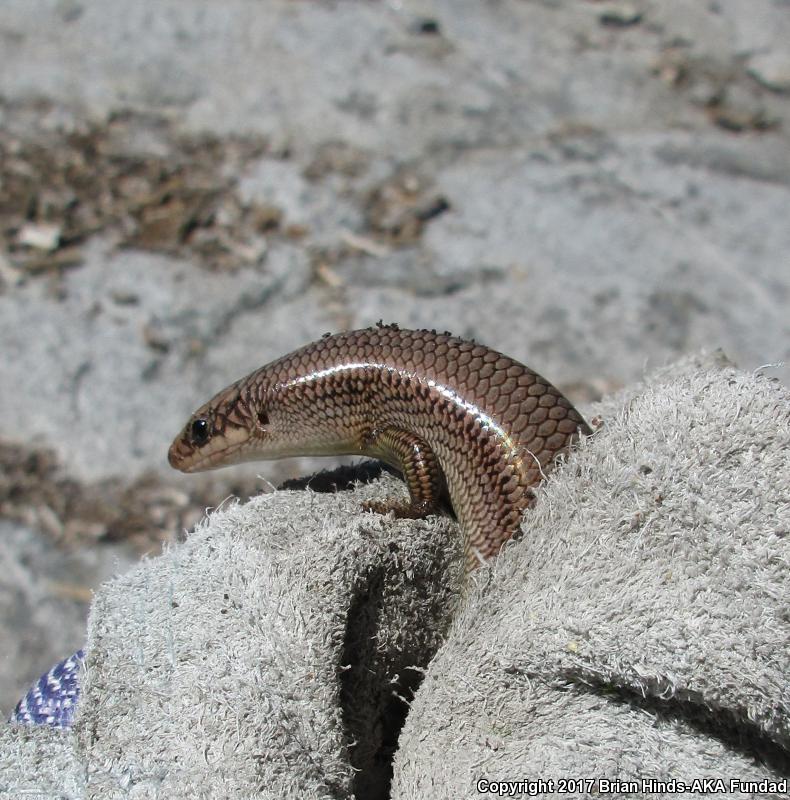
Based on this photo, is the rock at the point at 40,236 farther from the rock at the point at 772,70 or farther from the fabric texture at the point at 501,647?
the rock at the point at 772,70

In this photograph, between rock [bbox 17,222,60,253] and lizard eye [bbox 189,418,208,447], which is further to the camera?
rock [bbox 17,222,60,253]

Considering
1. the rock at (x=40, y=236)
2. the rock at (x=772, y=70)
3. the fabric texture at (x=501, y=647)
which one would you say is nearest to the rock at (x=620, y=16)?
the rock at (x=772, y=70)

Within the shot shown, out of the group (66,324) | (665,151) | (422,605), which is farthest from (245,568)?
(665,151)

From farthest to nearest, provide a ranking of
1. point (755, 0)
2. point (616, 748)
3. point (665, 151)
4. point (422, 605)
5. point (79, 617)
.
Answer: point (755, 0)
point (665, 151)
point (79, 617)
point (422, 605)
point (616, 748)

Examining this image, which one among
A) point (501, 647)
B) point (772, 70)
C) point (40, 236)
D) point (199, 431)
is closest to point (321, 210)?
point (40, 236)

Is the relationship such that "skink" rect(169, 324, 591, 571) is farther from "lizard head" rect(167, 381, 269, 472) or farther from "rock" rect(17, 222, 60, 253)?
"rock" rect(17, 222, 60, 253)

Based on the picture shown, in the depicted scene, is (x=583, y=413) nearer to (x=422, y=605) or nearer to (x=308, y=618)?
(x=422, y=605)

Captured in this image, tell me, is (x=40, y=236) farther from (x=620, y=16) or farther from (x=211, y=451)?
(x=620, y=16)

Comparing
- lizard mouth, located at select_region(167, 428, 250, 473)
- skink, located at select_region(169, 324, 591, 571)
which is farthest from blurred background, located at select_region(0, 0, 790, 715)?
skink, located at select_region(169, 324, 591, 571)
